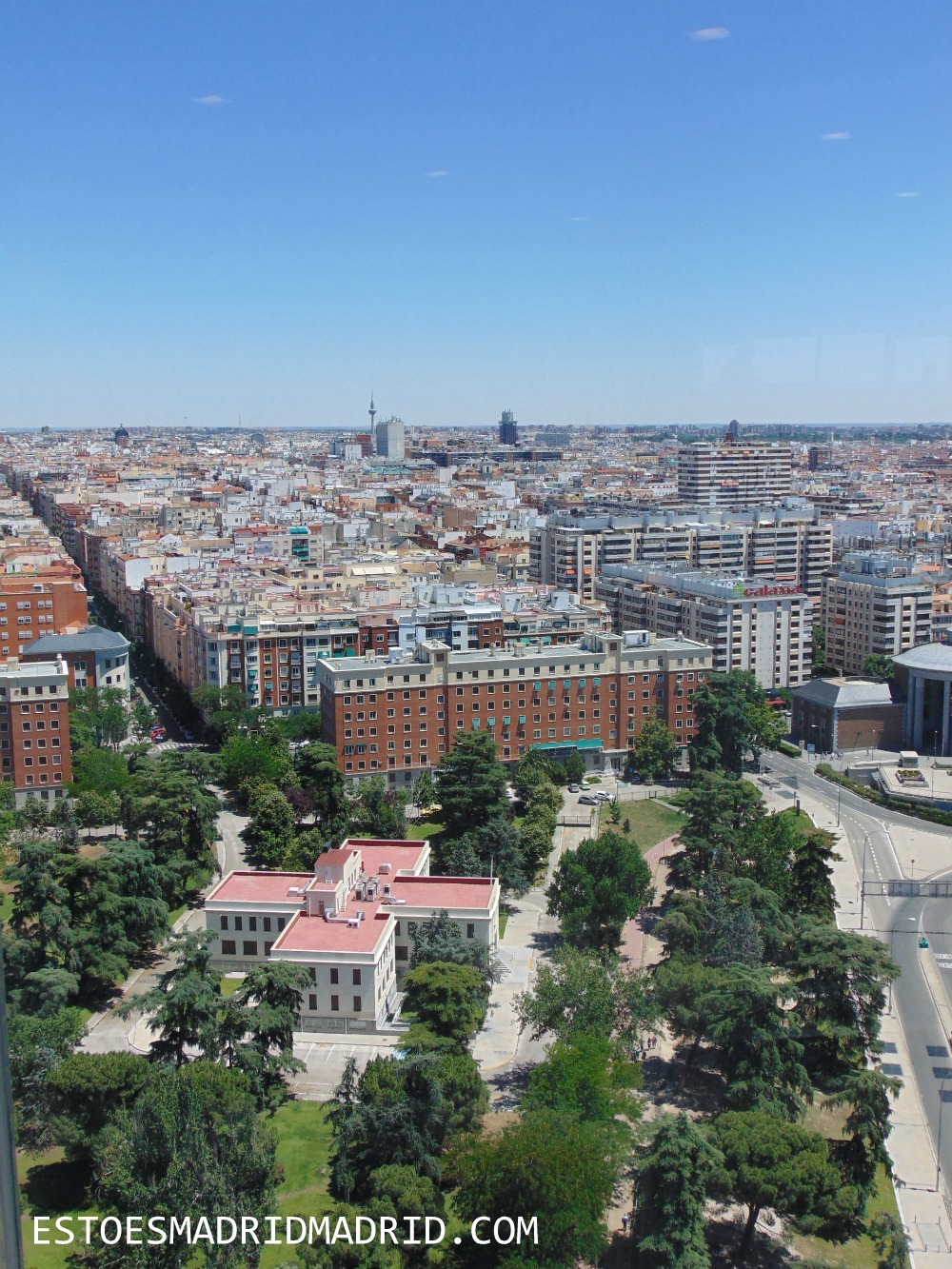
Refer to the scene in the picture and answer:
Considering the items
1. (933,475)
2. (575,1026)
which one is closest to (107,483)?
(933,475)

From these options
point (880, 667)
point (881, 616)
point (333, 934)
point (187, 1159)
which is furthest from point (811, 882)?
point (881, 616)

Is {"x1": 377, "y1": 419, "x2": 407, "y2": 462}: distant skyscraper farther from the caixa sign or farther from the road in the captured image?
the road

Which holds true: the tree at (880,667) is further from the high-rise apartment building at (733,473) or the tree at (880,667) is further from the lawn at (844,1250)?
the high-rise apartment building at (733,473)

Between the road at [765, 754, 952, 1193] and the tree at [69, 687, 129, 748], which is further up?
the tree at [69, 687, 129, 748]

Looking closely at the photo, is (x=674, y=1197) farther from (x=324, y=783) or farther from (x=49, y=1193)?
(x=324, y=783)

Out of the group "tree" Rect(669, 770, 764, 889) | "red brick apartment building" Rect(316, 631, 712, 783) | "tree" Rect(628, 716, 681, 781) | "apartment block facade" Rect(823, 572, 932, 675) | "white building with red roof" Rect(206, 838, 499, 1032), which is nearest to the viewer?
"white building with red roof" Rect(206, 838, 499, 1032)

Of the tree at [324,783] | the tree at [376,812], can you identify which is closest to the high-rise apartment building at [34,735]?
the tree at [324,783]

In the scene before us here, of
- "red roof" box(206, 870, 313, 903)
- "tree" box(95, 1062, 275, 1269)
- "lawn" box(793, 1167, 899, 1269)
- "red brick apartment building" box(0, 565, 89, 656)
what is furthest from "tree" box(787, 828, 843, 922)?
"red brick apartment building" box(0, 565, 89, 656)
